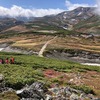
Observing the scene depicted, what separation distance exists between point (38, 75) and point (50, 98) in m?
16.5

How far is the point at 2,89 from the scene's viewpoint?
104ft

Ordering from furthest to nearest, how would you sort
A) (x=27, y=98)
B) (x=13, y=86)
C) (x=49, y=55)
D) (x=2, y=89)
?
(x=49, y=55) < (x=13, y=86) < (x=2, y=89) < (x=27, y=98)

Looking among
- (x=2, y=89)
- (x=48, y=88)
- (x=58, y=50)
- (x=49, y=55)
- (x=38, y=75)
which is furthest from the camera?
(x=58, y=50)

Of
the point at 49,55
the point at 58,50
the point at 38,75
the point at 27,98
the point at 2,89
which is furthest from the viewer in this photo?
the point at 58,50

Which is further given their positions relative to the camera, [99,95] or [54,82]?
[54,82]

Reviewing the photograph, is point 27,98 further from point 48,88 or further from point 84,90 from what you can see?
point 84,90

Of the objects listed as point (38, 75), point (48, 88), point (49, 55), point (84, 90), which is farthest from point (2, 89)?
point (49, 55)

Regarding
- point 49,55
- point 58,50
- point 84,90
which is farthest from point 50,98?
point 58,50

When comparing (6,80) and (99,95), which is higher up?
(6,80)

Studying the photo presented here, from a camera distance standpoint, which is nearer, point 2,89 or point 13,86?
point 2,89

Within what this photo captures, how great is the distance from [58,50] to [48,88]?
106624 mm

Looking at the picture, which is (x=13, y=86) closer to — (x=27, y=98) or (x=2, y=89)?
(x=2, y=89)

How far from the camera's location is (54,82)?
44.0 meters

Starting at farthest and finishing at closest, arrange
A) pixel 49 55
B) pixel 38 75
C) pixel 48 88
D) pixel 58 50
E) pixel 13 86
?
pixel 58 50, pixel 49 55, pixel 38 75, pixel 48 88, pixel 13 86
